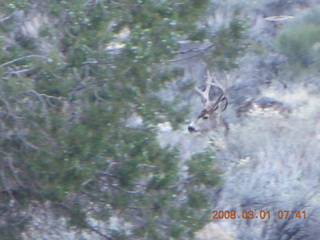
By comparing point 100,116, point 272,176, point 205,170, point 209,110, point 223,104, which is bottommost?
point 223,104

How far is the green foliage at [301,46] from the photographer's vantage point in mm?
15508

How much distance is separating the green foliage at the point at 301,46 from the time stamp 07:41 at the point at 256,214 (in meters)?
8.51

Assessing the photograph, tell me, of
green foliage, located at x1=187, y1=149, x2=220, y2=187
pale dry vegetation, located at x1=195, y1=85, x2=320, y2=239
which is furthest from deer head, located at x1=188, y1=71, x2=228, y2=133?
green foliage, located at x1=187, y1=149, x2=220, y2=187

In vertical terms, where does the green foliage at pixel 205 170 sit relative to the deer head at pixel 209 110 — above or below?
above

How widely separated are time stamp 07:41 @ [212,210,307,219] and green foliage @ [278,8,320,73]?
8506 mm

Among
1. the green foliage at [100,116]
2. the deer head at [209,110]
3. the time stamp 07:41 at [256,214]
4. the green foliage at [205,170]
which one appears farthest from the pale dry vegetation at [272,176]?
the green foliage at [100,116]

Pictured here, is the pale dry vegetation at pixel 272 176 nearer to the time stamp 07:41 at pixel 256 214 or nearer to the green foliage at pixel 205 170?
the time stamp 07:41 at pixel 256 214

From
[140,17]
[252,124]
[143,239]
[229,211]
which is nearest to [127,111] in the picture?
[140,17]

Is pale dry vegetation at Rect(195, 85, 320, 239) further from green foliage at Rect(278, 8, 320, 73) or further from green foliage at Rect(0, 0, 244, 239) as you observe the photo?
green foliage at Rect(278, 8, 320, 73)

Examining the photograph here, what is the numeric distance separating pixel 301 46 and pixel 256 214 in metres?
9.11

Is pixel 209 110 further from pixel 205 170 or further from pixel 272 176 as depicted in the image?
pixel 205 170

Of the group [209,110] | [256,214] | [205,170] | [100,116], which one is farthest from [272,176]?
[209,110]

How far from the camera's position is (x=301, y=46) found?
15.6m

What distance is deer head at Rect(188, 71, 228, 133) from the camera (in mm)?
11375
